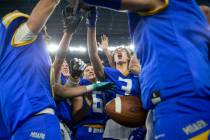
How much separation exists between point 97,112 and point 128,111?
2.58 m

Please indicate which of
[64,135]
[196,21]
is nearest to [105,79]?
[64,135]

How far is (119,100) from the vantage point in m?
2.68

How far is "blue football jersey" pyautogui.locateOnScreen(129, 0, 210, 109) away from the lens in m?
1.94

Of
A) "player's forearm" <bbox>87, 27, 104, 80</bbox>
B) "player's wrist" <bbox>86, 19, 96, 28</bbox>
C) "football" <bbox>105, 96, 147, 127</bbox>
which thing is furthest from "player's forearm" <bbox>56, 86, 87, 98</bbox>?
"football" <bbox>105, 96, 147, 127</bbox>

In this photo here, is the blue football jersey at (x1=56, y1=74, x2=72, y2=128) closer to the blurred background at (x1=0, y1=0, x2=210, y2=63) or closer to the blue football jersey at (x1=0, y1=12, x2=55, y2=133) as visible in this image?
the blue football jersey at (x1=0, y1=12, x2=55, y2=133)

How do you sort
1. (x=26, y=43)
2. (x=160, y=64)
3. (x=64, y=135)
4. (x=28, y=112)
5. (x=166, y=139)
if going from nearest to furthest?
(x=166, y=139)
(x=160, y=64)
(x=28, y=112)
(x=26, y=43)
(x=64, y=135)

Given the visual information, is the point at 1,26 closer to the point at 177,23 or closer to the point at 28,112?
the point at 28,112

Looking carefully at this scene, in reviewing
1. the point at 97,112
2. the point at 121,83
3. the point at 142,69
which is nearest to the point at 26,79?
the point at 142,69

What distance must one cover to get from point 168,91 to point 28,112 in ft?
3.78

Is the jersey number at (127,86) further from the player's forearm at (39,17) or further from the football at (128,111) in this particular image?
the player's forearm at (39,17)

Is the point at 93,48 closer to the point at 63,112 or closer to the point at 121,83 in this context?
the point at 121,83

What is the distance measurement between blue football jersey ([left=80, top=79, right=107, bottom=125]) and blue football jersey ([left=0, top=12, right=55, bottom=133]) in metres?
2.18

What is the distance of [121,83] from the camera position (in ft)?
15.7

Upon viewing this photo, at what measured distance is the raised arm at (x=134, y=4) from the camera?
202 centimetres
